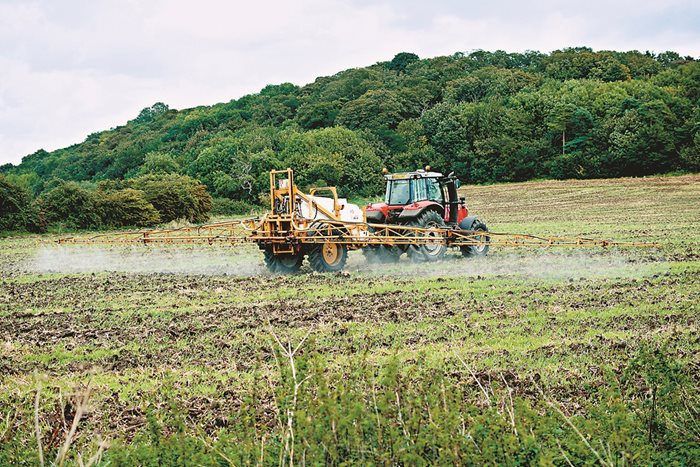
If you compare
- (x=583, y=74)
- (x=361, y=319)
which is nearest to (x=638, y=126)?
(x=583, y=74)

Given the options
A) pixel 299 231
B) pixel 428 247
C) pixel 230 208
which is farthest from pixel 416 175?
pixel 230 208

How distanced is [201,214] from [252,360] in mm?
35389

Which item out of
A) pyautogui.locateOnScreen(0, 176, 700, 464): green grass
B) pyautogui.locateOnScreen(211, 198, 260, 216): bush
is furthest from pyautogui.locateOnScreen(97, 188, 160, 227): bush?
pyautogui.locateOnScreen(0, 176, 700, 464): green grass

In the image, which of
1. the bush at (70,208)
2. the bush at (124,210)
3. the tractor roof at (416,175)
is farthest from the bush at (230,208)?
the tractor roof at (416,175)

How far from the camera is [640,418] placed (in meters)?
5.22

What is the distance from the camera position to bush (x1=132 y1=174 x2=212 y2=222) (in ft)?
133

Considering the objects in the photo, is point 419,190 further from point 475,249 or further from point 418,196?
point 475,249

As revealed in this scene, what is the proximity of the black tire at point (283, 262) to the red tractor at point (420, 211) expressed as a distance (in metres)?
1.81

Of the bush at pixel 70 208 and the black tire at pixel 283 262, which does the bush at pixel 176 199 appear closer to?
the bush at pixel 70 208

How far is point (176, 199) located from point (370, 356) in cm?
3434

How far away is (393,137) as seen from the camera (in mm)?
76938

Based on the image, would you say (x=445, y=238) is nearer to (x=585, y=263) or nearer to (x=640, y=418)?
(x=585, y=263)

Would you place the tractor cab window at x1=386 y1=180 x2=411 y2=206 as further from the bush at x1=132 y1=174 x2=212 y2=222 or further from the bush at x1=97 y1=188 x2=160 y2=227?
the bush at x1=132 y1=174 x2=212 y2=222

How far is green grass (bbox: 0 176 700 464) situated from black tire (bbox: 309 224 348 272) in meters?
0.49
